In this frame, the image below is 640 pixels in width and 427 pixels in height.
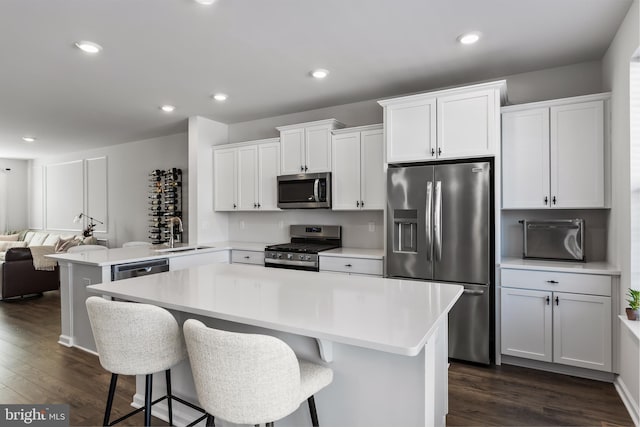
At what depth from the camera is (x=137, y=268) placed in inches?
140

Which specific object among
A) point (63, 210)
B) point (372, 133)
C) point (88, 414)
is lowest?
point (88, 414)

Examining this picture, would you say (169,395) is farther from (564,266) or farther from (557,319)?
(564,266)

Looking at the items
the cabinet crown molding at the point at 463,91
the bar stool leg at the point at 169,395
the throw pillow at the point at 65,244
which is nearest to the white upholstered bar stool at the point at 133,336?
the bar stool leg at the point at 169,395

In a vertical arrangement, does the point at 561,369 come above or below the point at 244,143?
below

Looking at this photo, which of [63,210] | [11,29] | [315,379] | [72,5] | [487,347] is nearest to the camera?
[315,379]

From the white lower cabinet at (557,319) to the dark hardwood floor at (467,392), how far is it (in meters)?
0.18

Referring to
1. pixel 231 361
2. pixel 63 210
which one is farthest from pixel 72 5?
pixel 63 210

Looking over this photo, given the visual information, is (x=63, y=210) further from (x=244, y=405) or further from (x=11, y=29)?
(x=244, y=405)

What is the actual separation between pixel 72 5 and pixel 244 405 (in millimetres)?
2488

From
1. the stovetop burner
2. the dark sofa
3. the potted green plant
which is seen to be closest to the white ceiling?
the stovetop burner

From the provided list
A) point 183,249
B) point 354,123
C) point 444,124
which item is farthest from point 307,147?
point 183,249

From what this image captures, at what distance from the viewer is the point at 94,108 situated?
454cm

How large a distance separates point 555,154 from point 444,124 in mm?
915

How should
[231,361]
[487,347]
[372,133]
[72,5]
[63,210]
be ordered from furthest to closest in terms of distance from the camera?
1. [63,210]
2. [372,133]
3. [487,347]
4. [72,5]
5. [231,361]
